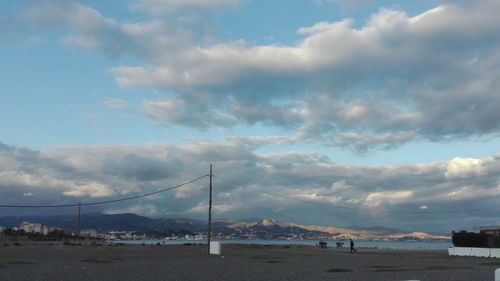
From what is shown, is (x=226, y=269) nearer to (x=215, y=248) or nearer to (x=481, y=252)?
(x=215, y=248)

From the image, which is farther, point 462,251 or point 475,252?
point 462,251

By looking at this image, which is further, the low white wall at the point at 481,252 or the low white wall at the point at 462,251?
the low white wall at the point at 462,251

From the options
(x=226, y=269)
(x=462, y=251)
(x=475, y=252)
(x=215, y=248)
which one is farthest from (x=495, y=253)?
(x=226, y=269)

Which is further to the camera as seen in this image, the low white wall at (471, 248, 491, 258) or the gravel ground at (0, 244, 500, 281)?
the low white wall at (471, 248, 491, 258)

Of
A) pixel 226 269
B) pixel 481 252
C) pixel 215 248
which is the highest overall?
pixel 215 248

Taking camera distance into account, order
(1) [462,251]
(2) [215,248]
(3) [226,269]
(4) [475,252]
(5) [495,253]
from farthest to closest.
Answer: (1) [462,251] → (4) [475,252] → (2) [215,248] → (5) [495,253] → (3) [226,269]

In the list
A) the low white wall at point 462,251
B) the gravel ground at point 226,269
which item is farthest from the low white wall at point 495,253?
the gravel ground at point 226,269

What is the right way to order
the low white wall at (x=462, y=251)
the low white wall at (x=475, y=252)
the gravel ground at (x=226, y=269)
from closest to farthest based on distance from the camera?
the gravel ground at (x=226, y=269)
the low white wall at (x=475, y=252)
the low white wall at (x=462, y=251)

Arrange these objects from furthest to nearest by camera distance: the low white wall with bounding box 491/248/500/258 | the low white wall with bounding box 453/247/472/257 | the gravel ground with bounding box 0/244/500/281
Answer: the low white wall with bounding box 453/247/472/257, the low white wall with bounding box 491/248/500/258, the gravel ground with bounding box 0/244/500/281

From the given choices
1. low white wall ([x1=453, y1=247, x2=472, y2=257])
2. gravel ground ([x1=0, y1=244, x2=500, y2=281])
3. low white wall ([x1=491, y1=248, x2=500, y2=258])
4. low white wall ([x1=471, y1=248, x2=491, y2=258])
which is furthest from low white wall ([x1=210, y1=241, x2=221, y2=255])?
low white wall ([x1=453, y1=247, x2=472, y2=257])

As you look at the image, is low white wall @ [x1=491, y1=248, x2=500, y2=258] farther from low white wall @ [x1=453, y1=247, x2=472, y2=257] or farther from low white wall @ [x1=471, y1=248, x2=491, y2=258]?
low white wall @ [x1=453, y1=247, x2=472, y2=257]

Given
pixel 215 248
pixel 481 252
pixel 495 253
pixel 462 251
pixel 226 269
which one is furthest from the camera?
pixel 462 251

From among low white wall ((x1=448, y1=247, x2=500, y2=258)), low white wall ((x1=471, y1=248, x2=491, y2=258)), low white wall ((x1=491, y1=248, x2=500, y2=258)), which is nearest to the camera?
low white wall ((x1=491, y1=248, x2=500, y2=258))

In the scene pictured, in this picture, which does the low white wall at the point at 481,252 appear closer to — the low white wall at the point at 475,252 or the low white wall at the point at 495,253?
the low white wall at the point at 475,252
